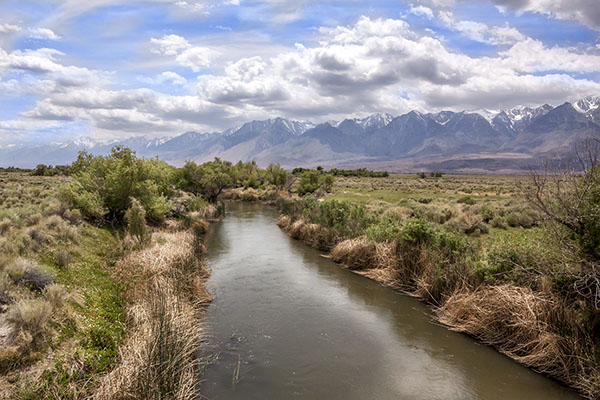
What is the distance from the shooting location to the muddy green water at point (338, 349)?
10695 mm

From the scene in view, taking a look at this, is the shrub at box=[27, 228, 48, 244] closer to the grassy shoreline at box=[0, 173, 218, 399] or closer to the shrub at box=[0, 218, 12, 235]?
the grassy shoreline at box=[0, 173, 218, 399]

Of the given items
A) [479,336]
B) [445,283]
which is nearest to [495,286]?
[479,336]

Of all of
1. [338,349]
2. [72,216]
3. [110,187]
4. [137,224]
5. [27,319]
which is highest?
[110,187]

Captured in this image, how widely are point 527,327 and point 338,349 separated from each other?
21.9ft

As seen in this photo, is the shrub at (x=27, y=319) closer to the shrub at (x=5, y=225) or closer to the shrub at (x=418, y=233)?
the shrub at (x=5, y=225)

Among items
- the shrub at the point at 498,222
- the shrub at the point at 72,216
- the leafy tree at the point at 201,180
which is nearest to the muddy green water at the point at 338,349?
the shrub at the point at 72,216

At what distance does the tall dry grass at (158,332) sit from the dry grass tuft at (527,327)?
1087 cm

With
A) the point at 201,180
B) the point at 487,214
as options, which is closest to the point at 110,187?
the point at 201,180

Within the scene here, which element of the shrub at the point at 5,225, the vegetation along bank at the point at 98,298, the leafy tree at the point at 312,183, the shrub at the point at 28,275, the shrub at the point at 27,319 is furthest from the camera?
the leafy tree at the point at 312,183

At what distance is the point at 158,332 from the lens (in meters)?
9.42

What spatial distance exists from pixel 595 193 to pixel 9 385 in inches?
654

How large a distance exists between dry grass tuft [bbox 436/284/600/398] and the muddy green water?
0.47m

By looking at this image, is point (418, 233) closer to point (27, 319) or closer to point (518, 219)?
point (518, 219)

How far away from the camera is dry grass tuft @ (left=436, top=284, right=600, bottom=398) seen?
1080 centimetres
